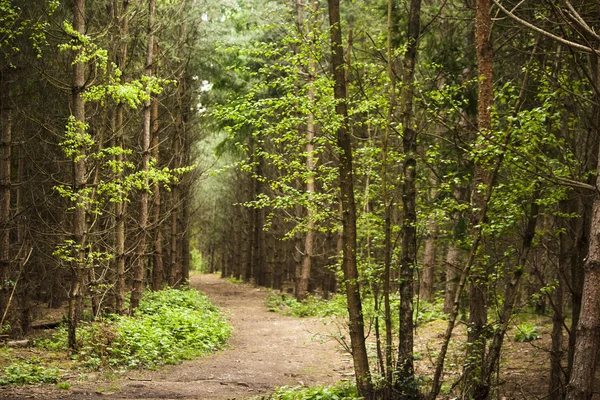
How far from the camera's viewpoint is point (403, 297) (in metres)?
7.58

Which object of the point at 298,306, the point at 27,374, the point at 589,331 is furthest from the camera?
the point at 298,306

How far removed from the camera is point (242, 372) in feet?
34.3

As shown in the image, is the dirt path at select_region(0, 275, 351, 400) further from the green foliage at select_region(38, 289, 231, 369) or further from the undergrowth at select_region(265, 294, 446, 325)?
the undergrowth at select_region(265, 294, 446, 325)

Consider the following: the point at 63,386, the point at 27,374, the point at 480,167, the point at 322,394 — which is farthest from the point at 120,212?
the point at 480,167

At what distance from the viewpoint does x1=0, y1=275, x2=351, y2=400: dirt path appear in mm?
8289

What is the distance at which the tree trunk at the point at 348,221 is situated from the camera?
24.8ft

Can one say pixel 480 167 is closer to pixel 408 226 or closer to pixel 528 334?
pixel 408 226

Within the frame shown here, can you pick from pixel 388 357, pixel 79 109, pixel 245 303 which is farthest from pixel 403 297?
pixel 245 303

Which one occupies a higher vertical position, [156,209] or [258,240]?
[156,209]

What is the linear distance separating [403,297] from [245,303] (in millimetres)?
16268

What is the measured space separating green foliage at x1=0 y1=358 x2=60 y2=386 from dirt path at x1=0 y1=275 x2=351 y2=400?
46 cm

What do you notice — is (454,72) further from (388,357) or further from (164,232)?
(164,232)

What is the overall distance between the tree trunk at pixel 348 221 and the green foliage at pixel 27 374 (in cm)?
468

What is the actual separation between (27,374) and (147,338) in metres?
3.19
